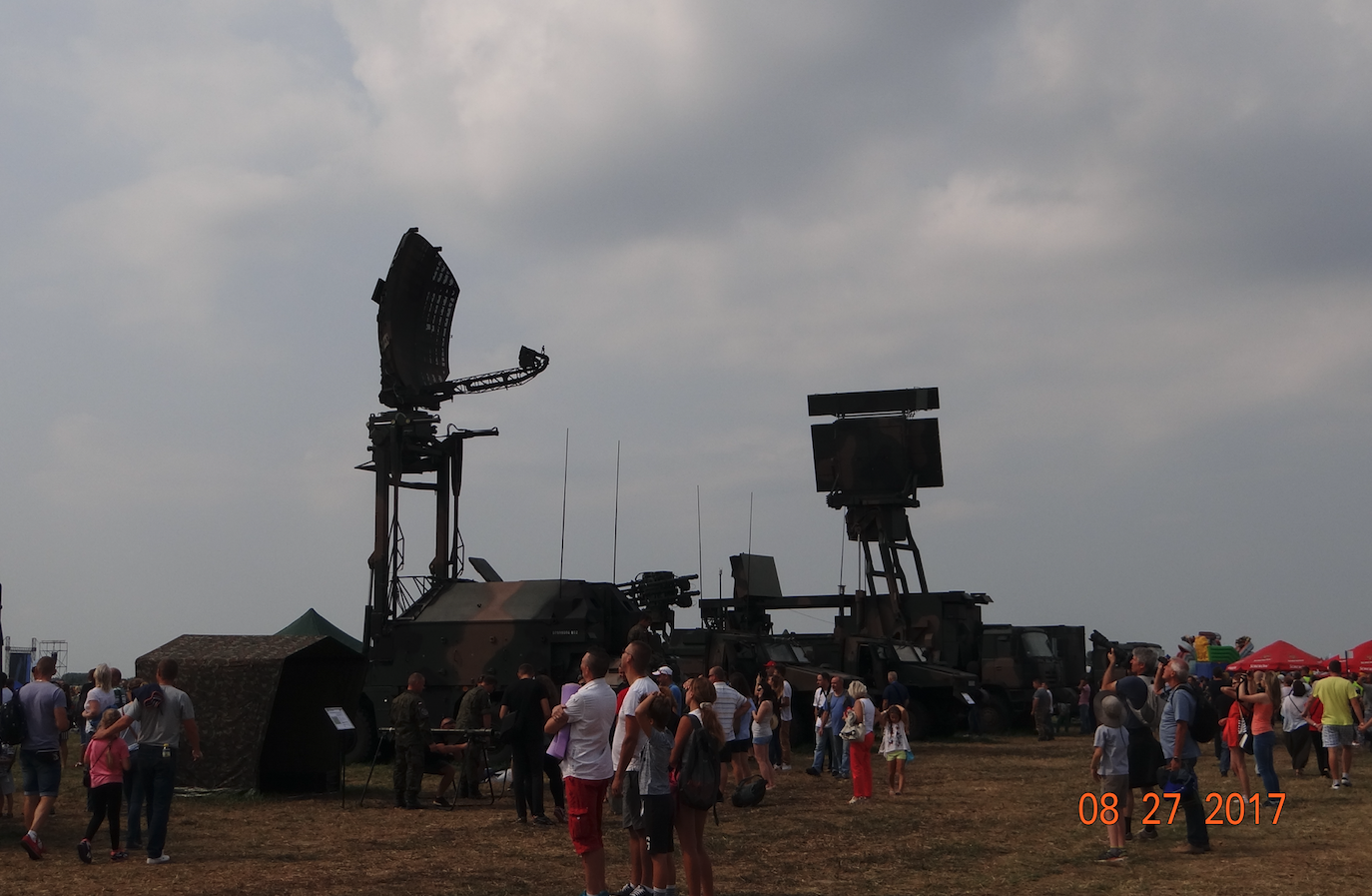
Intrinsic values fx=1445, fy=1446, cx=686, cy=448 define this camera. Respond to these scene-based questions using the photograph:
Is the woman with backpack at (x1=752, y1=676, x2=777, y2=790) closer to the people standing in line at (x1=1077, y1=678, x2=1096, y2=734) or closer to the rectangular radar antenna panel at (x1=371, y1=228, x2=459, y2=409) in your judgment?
the rectangular radar antenna panel at (x1=371, y1=228, x2=459, y2=409)

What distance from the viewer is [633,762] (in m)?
8.80

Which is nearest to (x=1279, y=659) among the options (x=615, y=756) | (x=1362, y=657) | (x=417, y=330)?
(x=1362, y=657)

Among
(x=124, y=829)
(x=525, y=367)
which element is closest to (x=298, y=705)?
(x=124, y=829)

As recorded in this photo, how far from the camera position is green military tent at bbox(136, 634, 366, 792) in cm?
1609

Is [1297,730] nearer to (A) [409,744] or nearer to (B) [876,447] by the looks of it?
(A) [409,744]

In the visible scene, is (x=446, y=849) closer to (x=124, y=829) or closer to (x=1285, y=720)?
(x=124, y=829)

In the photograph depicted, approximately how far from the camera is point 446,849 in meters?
12.1

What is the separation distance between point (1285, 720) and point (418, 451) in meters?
15.4

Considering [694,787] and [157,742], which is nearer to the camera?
[694,787]

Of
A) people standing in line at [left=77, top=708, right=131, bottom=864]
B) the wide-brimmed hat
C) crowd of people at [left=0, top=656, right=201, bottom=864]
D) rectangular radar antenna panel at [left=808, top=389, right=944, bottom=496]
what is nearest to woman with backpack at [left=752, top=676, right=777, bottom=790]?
the wide-brimmed hat

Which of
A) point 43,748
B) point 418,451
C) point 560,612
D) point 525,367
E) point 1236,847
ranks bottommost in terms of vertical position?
point 1236,847

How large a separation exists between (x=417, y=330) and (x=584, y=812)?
1896cm
